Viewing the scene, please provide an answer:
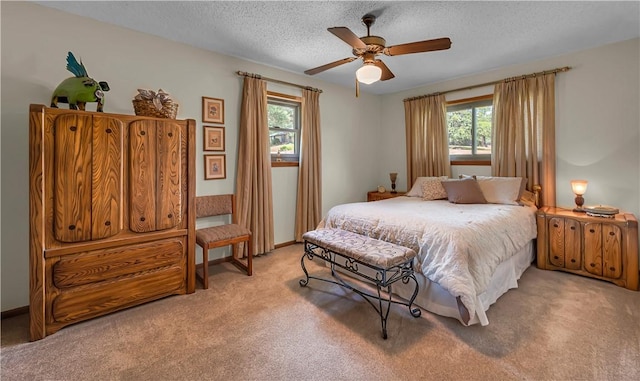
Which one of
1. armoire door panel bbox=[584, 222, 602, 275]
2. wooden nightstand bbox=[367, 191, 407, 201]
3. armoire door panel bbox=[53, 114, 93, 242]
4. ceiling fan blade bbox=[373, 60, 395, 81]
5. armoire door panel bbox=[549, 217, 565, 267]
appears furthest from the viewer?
wooden nightstand bbox=[367, 191, 407, 201]

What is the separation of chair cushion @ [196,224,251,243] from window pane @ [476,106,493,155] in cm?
352

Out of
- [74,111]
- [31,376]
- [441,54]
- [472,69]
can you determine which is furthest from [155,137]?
[472,69]

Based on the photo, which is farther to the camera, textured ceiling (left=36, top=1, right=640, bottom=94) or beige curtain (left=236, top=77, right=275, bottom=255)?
beige curtain (left=236, top=77, right=275, bottom=255)

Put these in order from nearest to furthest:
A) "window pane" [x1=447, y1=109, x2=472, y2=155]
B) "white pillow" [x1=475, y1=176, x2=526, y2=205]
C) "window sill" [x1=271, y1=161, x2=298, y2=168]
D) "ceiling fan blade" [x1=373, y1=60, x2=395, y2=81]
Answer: "ceiling fan blade" [x1=373, y1=60, x2=395, y2=81] → "white pillow" [x1=475, y1=176, x2=526, y2=205] → "window sill" [x1=271, y1=161, x2=298, y2=168] → "window pane" [x1=447, y1=109, x2=472, y2=155]

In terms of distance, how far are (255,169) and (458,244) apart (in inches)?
95.9

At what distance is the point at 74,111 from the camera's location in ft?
6.72

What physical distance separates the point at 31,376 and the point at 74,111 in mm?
1681

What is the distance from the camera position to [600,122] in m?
3.17

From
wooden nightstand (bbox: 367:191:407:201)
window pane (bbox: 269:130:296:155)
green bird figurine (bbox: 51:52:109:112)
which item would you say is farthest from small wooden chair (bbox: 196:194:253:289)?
wooden nightstand (bbox: 367:191:407:201)

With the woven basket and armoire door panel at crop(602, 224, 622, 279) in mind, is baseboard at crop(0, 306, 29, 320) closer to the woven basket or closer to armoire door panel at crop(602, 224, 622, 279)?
the woven basket

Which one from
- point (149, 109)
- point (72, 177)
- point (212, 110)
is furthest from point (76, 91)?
point (212, 110)

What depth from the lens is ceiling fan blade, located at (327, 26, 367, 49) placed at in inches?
77.9

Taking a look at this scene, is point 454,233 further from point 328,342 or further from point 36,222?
point 36,222

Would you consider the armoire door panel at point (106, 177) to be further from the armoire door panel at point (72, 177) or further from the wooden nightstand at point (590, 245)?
the wooden nightstand at point (590, 245)
